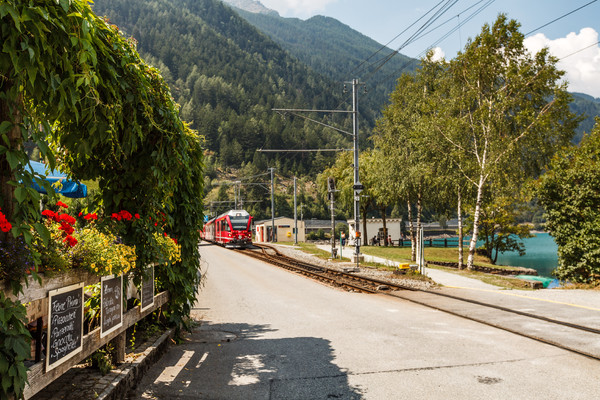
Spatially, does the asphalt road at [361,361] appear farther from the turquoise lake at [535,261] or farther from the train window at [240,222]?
the train window at [240,222]

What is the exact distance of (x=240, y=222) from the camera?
45.4m

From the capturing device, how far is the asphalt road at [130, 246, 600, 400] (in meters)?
5.61

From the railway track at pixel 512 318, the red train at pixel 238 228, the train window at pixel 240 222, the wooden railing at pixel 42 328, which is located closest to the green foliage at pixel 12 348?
the wooden railing at pixel 42 328

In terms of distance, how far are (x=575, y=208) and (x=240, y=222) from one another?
32.0 metres

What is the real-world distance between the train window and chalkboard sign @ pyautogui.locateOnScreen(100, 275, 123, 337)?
39.9 m

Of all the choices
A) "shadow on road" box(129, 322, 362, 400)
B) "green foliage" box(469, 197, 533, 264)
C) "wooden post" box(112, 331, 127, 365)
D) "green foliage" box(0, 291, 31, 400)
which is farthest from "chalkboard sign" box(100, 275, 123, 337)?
"green foliage" box(469, 197, 533, 264)

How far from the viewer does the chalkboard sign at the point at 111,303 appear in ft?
16.6

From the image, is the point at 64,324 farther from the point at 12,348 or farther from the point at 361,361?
the point at 361,361

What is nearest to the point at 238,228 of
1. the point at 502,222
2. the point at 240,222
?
the point at 240,222

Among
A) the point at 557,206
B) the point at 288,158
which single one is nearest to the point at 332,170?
the point at 557,206

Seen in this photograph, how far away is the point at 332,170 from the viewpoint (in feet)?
199

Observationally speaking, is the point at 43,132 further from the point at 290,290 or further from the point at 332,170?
the point at 332,170

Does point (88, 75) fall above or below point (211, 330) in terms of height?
above

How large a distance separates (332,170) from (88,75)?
57.4 m
